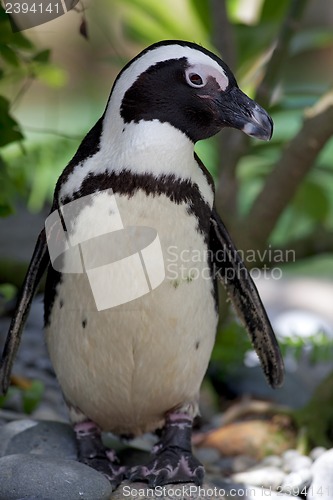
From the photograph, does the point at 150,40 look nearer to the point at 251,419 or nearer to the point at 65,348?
the point at 251,419

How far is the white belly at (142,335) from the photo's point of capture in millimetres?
1674

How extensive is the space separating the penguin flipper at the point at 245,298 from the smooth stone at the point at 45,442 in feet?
1.52

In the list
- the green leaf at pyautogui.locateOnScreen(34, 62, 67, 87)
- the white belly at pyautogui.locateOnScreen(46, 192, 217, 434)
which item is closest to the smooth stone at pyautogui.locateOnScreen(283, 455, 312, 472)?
the white belly at pyautogui.locateOnScreen(46, 192, 217, 434)

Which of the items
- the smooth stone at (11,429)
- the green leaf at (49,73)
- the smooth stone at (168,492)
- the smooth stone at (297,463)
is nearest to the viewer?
the smooth stone at (168,492)

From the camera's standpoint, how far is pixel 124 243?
1655 millimetres

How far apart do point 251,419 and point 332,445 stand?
0.33 m

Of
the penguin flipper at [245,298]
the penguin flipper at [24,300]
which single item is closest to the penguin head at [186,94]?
the penguin flipper at [245,298]

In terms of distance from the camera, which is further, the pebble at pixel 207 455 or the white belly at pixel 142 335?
the pebble at pixel 207 455

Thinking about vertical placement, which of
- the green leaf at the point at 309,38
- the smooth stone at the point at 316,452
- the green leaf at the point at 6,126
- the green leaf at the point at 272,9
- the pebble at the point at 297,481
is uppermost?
the green leaf at the point at 272,9

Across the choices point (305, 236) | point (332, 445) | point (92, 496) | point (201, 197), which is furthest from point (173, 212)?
point (305, 236)

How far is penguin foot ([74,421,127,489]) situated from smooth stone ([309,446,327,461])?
0.68m

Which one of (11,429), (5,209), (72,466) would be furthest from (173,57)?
(11,429)

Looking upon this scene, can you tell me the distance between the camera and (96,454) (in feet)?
6.12

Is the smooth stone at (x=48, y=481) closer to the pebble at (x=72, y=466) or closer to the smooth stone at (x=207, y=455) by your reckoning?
the pebble at (x=72, y=466)
